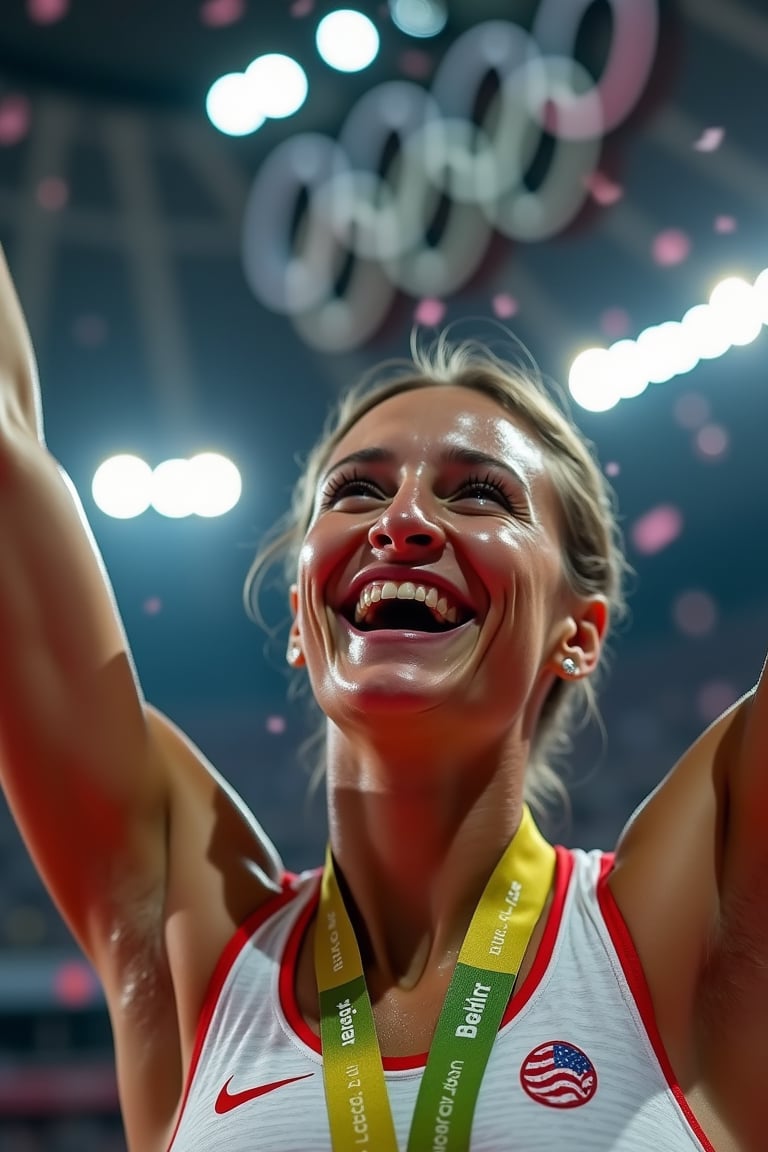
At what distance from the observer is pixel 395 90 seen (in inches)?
121

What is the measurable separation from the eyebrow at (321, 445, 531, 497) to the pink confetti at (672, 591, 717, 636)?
2.03 metres

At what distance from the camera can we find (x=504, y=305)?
3184mm

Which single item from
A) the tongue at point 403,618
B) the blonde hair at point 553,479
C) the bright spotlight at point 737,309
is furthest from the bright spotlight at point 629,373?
the tongue at point 403,618

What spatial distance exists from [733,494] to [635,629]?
492mm

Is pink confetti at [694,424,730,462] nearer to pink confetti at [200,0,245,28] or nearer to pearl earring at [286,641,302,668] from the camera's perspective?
pink confetti at [200,0,245,28]

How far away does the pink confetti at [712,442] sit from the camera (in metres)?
3.08

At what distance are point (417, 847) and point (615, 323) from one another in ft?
6.92

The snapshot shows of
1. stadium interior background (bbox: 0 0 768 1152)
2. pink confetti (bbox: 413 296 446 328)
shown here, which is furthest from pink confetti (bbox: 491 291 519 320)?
pink confetti (bbox: 413 296 446 328)

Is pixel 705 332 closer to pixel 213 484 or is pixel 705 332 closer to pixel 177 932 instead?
pixel 213 484

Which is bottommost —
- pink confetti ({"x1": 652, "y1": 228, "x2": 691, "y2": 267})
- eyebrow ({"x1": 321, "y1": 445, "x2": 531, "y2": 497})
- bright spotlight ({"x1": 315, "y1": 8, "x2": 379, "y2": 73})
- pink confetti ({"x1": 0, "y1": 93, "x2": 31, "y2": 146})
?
pink confetti ({"x1": 652, "y1": 228, "x2": 691, "y2": 267})

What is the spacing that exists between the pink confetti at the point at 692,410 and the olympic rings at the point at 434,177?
0.55 m

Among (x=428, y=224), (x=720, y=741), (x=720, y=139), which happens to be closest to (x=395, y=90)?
(x=428, y=224)

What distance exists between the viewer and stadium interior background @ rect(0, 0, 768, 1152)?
116 inches

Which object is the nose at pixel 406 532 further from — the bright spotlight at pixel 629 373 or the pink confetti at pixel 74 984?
the pink confetti at pixel 74 984
